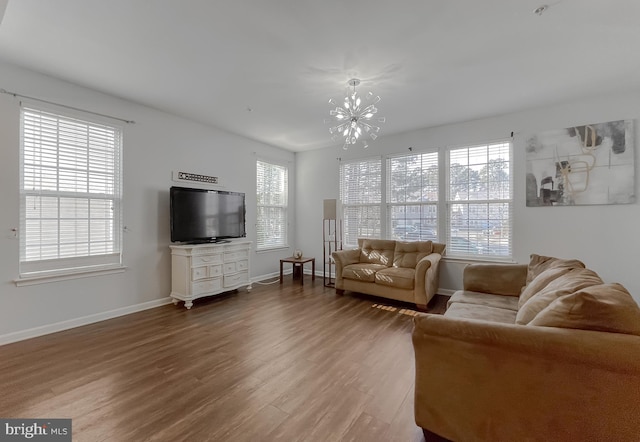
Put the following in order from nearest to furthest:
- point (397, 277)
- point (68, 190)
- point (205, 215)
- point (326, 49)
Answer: point (326, 49) < point (68, 190) < point (397, 277) < point (205, 215)

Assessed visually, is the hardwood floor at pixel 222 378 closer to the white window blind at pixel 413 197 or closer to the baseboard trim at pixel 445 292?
the baseboard trim at pixel 445 292

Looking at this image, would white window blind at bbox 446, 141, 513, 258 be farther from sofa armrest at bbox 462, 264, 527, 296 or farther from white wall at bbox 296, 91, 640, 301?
sofa armrest at bbox 462, 264, 527, 296

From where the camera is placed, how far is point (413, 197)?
4969 millimetres

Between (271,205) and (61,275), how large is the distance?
3542mm

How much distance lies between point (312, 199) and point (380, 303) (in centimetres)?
Answer: 293

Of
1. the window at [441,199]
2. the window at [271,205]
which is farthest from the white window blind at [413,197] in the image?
the window at [271,205]

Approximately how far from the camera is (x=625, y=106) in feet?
11.3

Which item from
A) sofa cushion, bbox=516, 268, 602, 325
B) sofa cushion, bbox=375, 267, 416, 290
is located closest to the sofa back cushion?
sofa cushion, bbox=375, 267, 416, 290

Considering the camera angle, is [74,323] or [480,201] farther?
[480,201]

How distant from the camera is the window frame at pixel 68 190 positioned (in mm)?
2926

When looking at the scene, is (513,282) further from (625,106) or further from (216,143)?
(216,143)

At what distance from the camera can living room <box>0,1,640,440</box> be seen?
2828 millimetres

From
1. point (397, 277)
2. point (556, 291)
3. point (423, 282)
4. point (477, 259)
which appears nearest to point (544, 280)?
point (556, 291)

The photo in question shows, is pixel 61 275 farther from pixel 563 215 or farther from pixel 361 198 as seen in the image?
pixel 563 215
